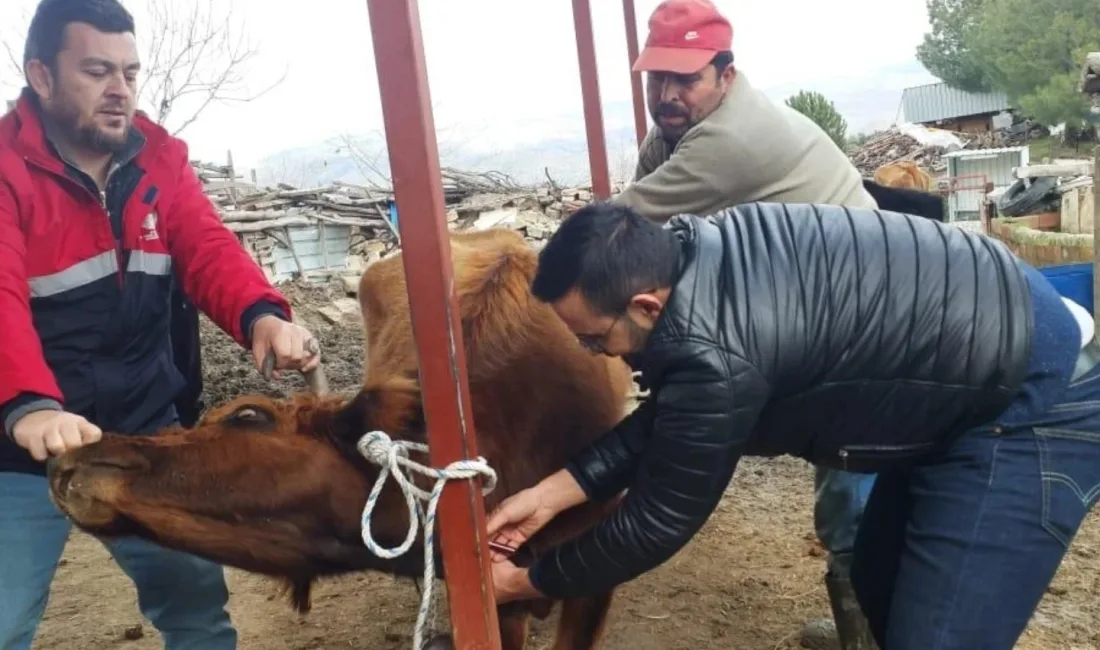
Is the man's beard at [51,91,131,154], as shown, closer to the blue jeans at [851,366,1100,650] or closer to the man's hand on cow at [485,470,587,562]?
the man's hand on cow at [485,470,587,562]

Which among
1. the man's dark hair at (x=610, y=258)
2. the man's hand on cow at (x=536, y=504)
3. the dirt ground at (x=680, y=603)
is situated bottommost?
the dirt ground at (x=680, y=603)

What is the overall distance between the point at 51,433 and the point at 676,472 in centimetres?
142

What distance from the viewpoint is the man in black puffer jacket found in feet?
7.02

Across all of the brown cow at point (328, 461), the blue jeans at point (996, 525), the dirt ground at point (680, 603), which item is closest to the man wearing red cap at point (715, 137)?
the brown cow at point (328, 461)

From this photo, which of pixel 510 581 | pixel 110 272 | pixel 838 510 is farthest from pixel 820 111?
pixel 510 581

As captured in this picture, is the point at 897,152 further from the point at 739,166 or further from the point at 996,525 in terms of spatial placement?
the point at 996,525

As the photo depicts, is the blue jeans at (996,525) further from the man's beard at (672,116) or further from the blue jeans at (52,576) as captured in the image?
the blue jeans at (52,576)

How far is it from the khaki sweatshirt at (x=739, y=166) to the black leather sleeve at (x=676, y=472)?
3.45ft

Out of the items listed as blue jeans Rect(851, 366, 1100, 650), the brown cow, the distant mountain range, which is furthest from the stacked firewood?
blue jeans Rect(851, 366, 1100, 650)

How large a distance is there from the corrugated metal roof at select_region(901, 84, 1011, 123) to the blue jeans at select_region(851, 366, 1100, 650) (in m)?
60.7

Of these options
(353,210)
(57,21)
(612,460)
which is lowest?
(353,210)

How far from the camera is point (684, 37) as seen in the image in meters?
3.22

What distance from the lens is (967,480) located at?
2.26 meters

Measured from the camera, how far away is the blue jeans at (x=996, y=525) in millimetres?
2203
